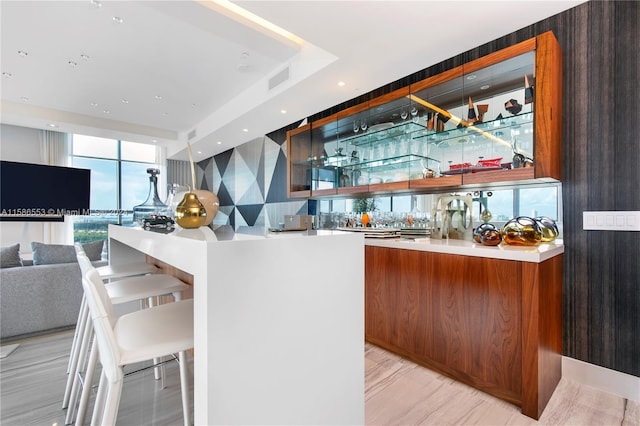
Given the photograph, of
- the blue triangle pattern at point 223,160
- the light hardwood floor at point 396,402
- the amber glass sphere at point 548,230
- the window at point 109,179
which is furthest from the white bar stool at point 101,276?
the window at point 109,179

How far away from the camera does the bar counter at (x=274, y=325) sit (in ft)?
2.61

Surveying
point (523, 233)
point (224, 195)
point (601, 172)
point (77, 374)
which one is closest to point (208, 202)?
point (77, 374)

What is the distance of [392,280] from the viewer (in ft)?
7.99

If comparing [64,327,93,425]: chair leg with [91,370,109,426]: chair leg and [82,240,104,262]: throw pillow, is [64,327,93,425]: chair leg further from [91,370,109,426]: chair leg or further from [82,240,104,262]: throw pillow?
[82,240,104,262]: throw pillow

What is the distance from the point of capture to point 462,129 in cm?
254

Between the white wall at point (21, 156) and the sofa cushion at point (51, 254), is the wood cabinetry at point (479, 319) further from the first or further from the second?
the white wall at point (21, 156)

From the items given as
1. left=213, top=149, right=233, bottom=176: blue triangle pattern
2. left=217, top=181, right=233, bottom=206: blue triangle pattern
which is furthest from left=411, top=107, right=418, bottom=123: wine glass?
left=217, top=181, right=233, bottom=206: blue triangle pattern

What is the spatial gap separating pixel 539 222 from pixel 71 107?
20.9 ft

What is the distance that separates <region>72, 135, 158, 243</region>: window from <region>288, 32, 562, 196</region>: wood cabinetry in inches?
220

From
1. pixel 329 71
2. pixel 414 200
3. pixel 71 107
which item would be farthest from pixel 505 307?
pixel 71 107

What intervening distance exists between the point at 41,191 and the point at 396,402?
7183 mm

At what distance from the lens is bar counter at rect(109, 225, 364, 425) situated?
0.80 m

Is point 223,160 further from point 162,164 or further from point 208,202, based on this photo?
point 208,202

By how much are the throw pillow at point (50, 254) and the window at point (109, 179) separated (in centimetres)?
348
